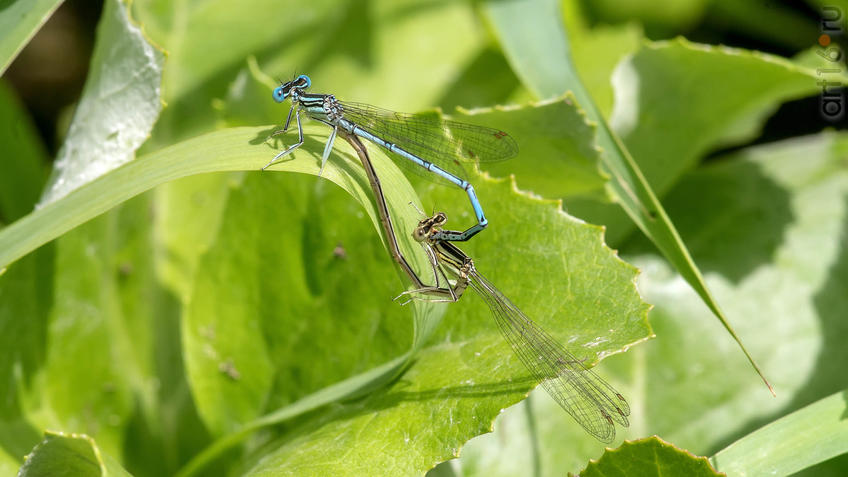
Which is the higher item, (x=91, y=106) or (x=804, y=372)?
(x=91, y=106)

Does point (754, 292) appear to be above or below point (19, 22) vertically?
below

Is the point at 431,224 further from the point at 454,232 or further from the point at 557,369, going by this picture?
the point at 557,369

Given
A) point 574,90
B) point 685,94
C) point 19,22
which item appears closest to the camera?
point 19,22

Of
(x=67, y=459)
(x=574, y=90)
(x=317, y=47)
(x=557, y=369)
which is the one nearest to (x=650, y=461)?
A: (x=557, y=369)

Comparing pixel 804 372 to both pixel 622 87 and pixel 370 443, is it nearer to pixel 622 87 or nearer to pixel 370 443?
pixel 622 87

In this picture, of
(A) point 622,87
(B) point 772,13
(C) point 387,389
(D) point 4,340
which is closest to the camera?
(C) point 387,389

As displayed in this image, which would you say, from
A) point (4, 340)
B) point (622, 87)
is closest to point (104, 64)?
point (4, 340)
